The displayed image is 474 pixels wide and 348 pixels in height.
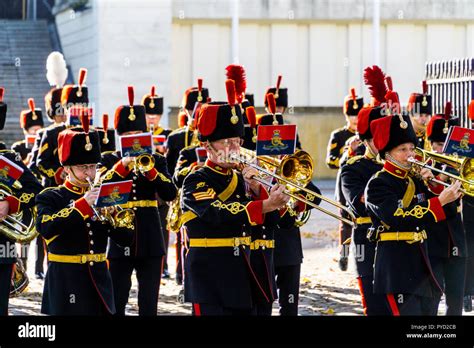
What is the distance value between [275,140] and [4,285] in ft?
7.72

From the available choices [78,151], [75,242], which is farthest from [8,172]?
[75,242]

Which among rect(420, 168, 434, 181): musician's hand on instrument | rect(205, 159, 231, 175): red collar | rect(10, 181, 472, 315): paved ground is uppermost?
rect(205, 159, 231, 175): red collar

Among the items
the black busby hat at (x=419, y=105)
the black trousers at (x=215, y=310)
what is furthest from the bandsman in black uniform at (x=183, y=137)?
the black trousers at (x=215, y=310)

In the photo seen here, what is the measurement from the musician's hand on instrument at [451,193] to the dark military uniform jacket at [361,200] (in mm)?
1618

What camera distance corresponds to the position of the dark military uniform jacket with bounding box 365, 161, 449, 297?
8680mm

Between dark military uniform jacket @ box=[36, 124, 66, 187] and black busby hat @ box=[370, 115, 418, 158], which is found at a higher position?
black busby hat @ box=[370, 115, 418, 158]

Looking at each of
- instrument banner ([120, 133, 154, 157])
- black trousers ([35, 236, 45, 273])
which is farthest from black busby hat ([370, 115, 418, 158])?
black trousers ([35, 236, 45, 273])

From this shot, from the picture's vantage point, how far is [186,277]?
8.79m

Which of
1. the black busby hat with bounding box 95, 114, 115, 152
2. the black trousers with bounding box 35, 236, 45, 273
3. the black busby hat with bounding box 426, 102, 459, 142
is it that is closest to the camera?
the black busby hat with bounding box 426, 102, 459, 142

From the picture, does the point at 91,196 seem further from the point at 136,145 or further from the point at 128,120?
the point at 128,120

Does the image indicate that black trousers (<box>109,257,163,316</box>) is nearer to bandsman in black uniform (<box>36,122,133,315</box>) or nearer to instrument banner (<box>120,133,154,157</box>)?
instrument banner (<box>120,133,154,157</box>)

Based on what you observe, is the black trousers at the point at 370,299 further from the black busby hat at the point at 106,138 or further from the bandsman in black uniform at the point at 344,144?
the bandsman in black uniform at the point at 344,144

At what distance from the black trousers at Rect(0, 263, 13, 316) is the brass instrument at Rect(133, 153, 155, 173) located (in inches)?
52.1

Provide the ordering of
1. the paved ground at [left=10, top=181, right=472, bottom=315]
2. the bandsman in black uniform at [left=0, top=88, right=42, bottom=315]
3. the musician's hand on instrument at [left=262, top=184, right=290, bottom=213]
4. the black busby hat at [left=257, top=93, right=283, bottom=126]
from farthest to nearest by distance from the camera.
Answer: the paved ground at [left=10, top=181, right=472, bottom=315]
the black busby hat at [left=257, top=93, right=283, bottom=126]
the bandsman in black uniform at [left=0, top=88, right=42, bottom=315]
the musician's hand on instrument at [left=262, top=184, right=290, bottom=213]
